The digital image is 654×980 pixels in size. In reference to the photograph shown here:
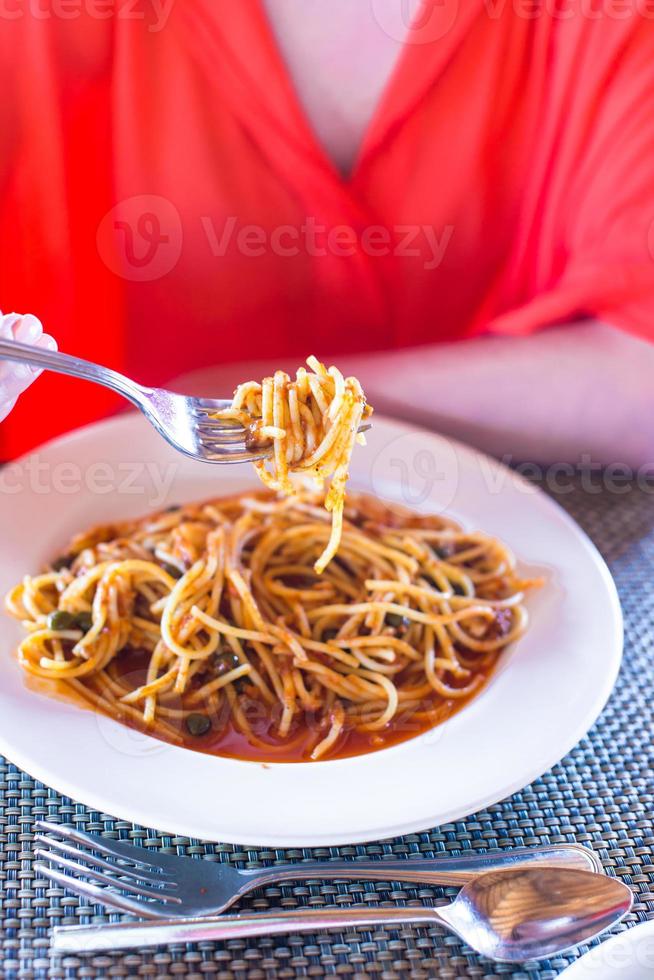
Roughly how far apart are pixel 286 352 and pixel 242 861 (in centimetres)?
150

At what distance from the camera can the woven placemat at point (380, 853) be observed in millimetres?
1027

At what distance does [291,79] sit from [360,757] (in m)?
1.52

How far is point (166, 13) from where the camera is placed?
192cm

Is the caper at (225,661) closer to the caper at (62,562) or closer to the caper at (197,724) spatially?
the caper at (197,724)

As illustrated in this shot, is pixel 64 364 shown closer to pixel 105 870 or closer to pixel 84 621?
pixel 84 621

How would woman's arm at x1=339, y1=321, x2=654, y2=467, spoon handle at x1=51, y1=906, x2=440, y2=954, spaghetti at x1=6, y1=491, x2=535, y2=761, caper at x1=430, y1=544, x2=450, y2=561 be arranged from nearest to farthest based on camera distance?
1. spoon handle at x1=51, y1=906, x2=440, y2=954
2. spaghetti at x1=6, y1=491, x2=535, y2=761
3. caper at x1=430, y1=544, x2=450, y2=561
4. woman's arm at x1=339, y1=321, x2=654, y2=467

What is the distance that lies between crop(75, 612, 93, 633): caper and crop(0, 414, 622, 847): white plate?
0.10 meters

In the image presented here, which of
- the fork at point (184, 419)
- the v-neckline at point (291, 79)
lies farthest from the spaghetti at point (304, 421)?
the v-neckline at point (291, 79)

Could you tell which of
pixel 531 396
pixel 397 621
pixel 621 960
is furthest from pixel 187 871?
pixel 531 396

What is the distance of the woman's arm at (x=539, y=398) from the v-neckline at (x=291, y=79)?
505 mm

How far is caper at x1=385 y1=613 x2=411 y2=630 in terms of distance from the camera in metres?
1.53

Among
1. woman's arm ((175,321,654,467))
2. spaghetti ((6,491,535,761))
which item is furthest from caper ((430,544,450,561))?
woman's arm ((175,321,654,467))

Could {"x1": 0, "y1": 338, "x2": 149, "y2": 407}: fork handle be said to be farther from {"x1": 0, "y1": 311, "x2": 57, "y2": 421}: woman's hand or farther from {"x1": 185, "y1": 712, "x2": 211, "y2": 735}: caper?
{"x1": 185, "y1": 712, "x2": 211, "y2": 735}: caper

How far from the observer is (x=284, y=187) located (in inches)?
83.7
